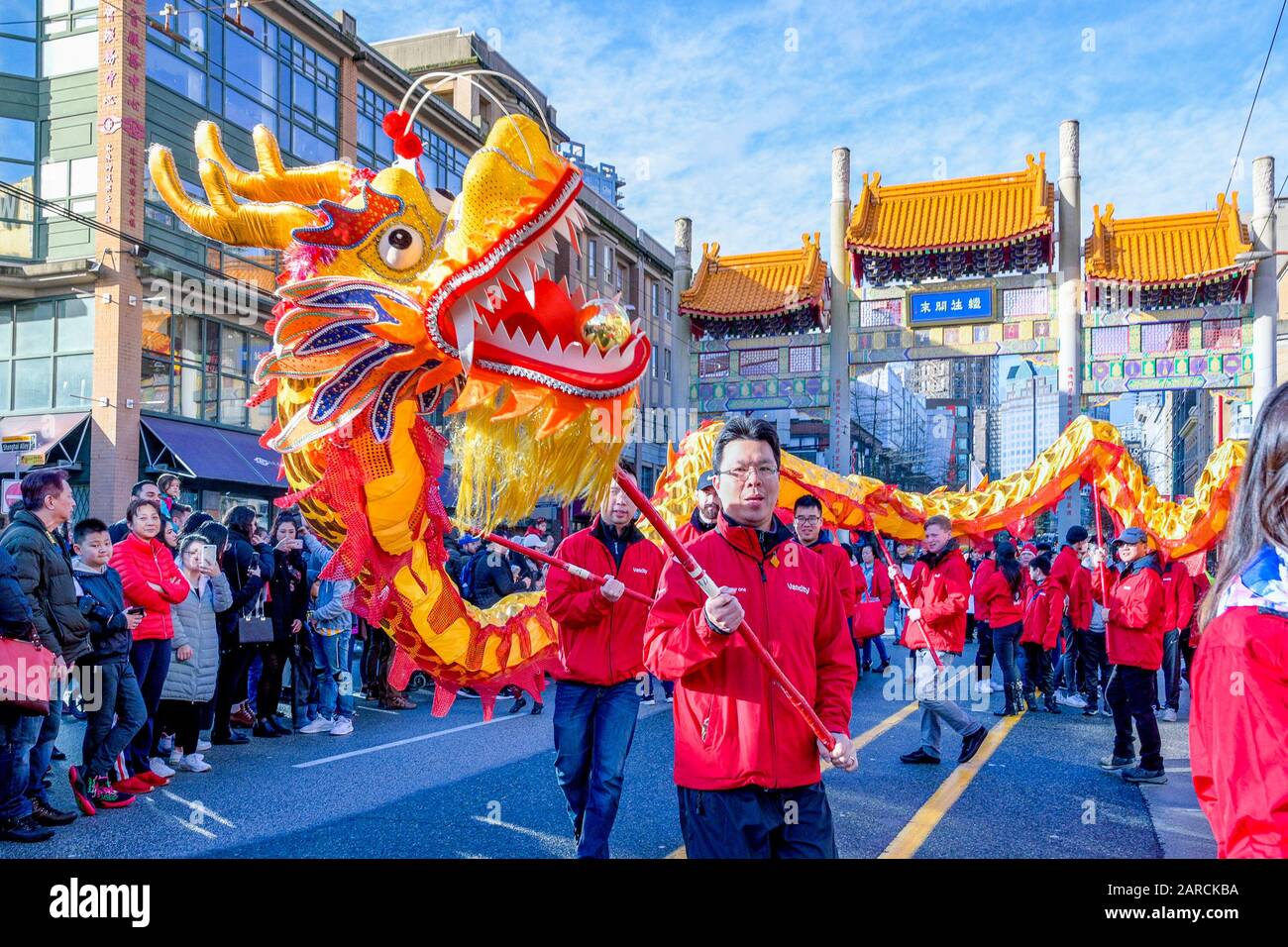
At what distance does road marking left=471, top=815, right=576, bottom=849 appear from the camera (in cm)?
460

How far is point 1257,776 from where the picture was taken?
155 cm

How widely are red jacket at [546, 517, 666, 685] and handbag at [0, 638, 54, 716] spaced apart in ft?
8.60

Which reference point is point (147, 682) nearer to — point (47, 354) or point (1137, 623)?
point (1137, 623)

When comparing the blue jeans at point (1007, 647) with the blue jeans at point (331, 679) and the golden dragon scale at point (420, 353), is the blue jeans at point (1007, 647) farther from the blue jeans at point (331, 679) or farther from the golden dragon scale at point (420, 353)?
the golden dragon scale at point (420, 353)

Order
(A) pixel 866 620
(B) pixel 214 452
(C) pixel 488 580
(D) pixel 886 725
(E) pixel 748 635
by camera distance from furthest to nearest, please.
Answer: (B) pixel 214 452 < (A) pixel 866 620 < (C) pixel 488 580 < (D) pixel 886 725 < (E) pixel 748 635

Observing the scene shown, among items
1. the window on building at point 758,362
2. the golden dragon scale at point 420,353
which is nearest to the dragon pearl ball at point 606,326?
the golden dragon scale at point 420,353

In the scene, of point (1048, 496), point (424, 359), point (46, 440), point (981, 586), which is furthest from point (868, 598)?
point (46, 440)

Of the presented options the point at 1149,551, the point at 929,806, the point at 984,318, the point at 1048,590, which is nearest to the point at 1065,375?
the point at 984,318

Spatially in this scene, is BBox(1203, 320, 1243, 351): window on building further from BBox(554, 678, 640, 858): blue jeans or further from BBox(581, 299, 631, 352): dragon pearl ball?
BBox(581, 299, 631, 352): dragon pearl ball

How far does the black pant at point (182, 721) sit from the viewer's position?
6191 mm

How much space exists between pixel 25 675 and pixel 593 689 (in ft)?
9.14

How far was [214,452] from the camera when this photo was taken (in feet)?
→ 53.3

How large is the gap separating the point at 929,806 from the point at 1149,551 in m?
2.63
